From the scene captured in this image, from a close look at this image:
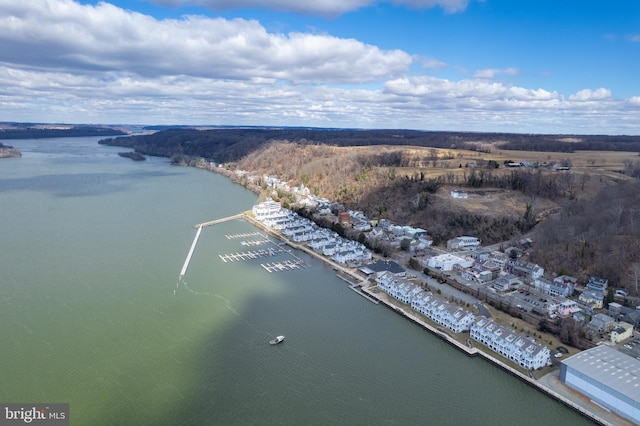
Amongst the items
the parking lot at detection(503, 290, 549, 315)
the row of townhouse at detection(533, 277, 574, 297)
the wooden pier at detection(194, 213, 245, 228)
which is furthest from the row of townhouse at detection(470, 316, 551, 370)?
the wooden pier at detection(194, 213, 245, 228)

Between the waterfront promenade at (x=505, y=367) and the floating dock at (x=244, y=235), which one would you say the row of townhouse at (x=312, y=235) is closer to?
the waterfront promenade at (x=505, y=367)

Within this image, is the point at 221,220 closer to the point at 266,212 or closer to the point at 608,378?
the point at 266,212

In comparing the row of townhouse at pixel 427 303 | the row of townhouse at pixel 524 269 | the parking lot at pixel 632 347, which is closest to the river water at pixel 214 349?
the row of townhouse at pixel 427 303

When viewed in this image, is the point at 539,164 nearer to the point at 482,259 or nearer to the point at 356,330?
the point at 482,259

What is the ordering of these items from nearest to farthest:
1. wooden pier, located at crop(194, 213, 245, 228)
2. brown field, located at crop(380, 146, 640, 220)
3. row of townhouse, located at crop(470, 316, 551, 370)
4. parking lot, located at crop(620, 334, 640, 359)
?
row of townhouse, located at crop(470, 316, 551, 370) → parking lot, located at crop(620, 334, 640, 359) → wooden pier, located at crop(194, 213, 245, 228) → brown field, located at crop(380, 146, 640, 220)

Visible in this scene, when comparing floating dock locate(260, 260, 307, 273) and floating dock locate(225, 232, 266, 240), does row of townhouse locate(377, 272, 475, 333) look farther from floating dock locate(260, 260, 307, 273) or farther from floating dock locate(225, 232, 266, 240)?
floating dock locate(225, 232, 266, 240)

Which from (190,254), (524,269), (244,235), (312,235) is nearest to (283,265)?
(312,235)
